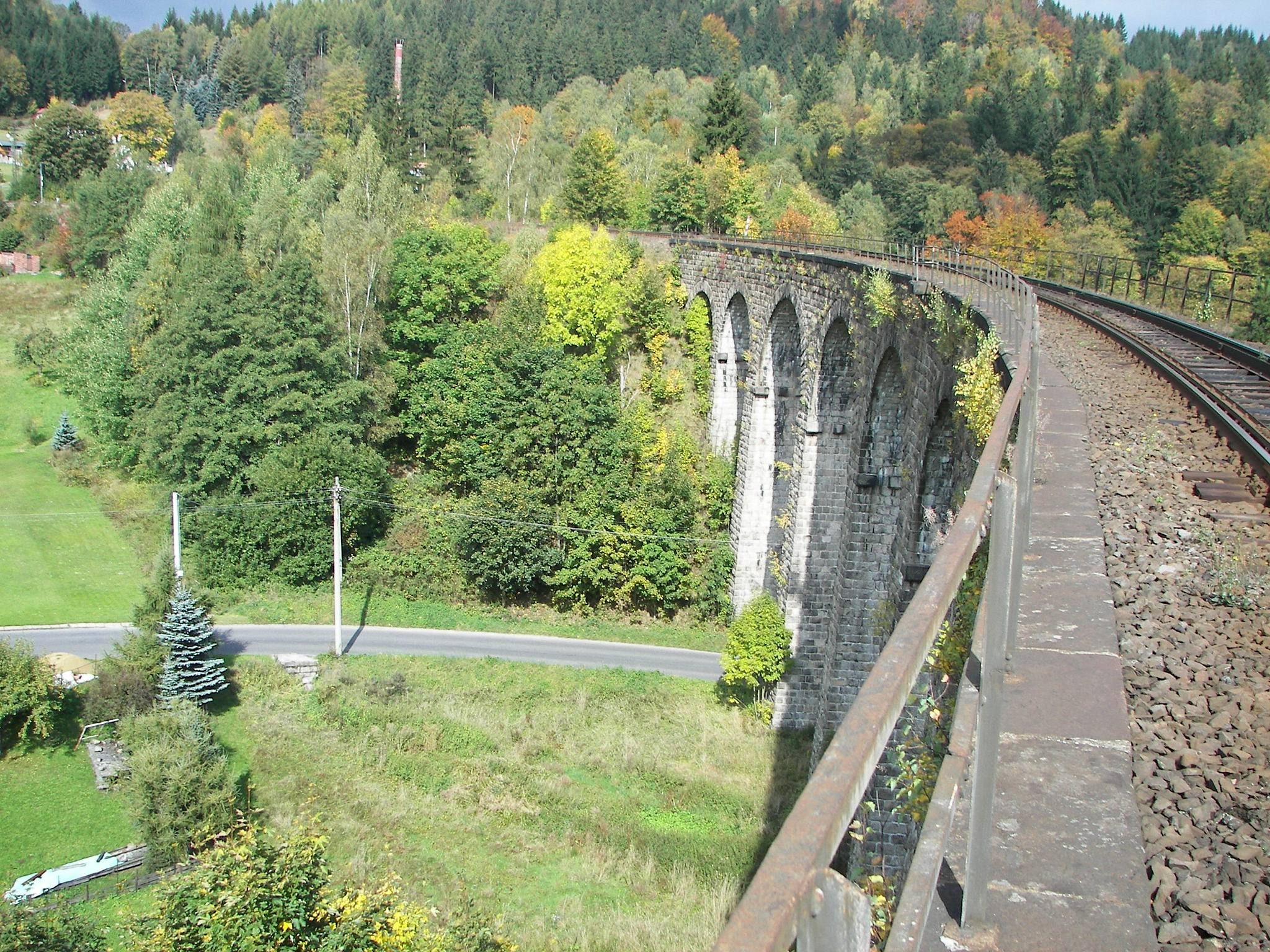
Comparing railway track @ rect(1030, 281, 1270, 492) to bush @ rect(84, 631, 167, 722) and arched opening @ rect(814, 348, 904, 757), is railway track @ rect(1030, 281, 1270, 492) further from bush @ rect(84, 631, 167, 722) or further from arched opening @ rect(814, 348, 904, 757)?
bush @ rect(84, 631, 167, 722)

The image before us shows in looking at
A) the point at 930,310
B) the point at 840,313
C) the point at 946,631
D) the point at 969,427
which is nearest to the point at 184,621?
the point at 840,313

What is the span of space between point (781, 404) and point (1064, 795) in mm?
23945

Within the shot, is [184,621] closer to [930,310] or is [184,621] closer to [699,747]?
→ [699,747]

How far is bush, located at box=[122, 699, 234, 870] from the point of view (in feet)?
59.7

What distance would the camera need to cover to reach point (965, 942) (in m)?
2.94

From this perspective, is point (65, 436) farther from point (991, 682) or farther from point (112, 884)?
point (991, 682)

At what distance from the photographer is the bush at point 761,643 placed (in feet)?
77.8

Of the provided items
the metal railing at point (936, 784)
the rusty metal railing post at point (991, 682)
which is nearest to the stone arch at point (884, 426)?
the metal railing at point (936, 784)

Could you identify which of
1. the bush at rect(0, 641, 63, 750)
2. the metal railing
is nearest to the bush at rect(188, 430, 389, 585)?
the bush at rect(0, 641, 63, 750)

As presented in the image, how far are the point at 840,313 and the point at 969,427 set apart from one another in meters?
11.3

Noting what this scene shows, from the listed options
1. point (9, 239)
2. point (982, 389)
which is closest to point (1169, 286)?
point (982, 389)

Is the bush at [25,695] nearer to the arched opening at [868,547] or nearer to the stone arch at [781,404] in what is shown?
the arched opening at [868,547]

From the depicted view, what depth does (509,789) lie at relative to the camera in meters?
Result: 21.1

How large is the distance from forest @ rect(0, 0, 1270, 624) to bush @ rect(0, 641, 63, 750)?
8.23 meters
